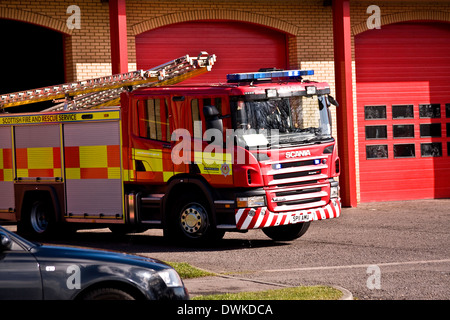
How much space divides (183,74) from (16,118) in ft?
9.66

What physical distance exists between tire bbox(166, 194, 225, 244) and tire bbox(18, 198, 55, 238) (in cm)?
252

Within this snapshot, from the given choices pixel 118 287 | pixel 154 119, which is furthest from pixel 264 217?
pixel 118 287

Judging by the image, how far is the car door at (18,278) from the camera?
664 cm

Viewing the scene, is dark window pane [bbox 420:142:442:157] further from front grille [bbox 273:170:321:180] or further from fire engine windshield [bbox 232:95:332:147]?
front grille [bbox 273:170:321:180]

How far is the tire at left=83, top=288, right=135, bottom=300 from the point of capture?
6816 mm

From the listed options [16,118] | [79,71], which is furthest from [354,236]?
[79,71]

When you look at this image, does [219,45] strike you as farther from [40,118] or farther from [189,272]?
[189,272]

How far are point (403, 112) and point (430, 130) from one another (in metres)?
0.84

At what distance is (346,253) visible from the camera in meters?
12.6

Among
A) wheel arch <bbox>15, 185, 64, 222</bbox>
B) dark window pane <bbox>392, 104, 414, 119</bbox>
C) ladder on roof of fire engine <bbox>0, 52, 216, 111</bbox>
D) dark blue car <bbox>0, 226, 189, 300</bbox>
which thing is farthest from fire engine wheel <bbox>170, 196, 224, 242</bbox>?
dark window pane <bbox>392, 104, 414, 119</bbox>

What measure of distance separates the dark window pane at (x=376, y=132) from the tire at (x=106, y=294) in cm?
1501

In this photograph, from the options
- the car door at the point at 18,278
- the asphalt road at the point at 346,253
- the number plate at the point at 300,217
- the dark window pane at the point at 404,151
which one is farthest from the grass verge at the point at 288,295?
the dark window pane at the point at 404,151
